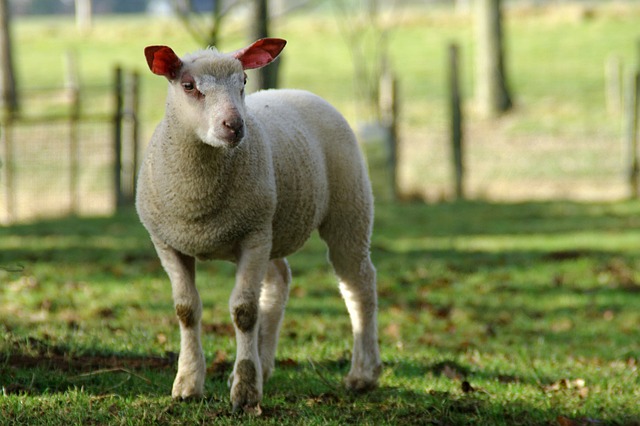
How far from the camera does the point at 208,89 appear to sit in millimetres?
4059

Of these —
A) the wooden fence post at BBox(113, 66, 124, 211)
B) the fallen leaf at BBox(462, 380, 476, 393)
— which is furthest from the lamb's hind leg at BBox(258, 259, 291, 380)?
the wooden fence post at BBox(113, 66, 124, 211)

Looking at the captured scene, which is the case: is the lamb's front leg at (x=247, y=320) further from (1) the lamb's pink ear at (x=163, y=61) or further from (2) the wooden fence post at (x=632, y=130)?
(2) the wooden fence post at (x=632, y=130)

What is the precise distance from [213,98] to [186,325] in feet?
3.74

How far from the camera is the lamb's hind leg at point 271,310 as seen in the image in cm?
505

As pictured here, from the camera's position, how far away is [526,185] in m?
17.6

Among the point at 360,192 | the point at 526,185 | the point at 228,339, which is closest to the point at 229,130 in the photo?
the point at 360,192

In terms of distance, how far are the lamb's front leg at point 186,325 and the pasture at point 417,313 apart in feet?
0.29

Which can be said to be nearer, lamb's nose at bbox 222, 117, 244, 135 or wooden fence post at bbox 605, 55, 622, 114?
lamb's nose at bbox 222, 117, 244, 135

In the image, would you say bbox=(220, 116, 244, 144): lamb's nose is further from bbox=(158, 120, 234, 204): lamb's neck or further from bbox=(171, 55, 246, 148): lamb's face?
bbox=(158, 120, 234, 204): lamb's neck

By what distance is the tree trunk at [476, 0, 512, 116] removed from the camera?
23531 mm

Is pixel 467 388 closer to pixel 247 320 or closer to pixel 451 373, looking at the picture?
pixel 451 373

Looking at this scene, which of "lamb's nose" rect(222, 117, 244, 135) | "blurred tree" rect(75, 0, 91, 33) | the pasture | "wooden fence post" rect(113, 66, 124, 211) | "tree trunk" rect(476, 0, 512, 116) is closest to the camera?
"lamb's nose" rect(222, 117, 244, 135)

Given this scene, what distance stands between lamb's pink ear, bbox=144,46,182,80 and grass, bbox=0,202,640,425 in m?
1.52

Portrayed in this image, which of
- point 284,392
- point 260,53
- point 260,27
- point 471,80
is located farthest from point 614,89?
point 260,53
